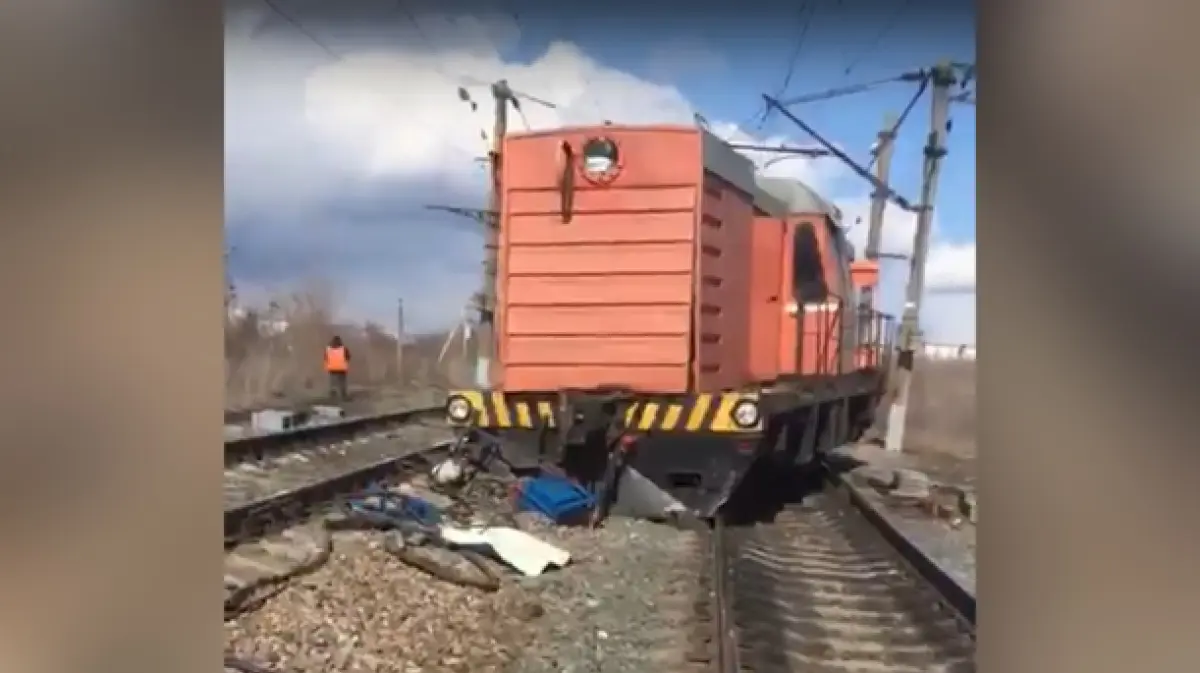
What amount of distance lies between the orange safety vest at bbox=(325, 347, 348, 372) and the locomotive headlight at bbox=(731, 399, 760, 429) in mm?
756

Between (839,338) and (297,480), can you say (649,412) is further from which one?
(297,480)

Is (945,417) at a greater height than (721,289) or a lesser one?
lesser

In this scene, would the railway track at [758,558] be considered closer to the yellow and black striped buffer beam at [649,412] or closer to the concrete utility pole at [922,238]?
the yellow and black striped buffer beam at [649,412]

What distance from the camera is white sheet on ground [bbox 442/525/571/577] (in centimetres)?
226

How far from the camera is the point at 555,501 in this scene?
2.30 metres

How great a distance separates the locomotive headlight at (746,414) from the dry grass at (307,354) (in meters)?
0.52

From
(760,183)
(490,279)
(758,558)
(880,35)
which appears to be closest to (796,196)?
(760,183)

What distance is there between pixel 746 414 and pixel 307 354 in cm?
85

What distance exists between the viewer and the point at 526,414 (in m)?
2.30
